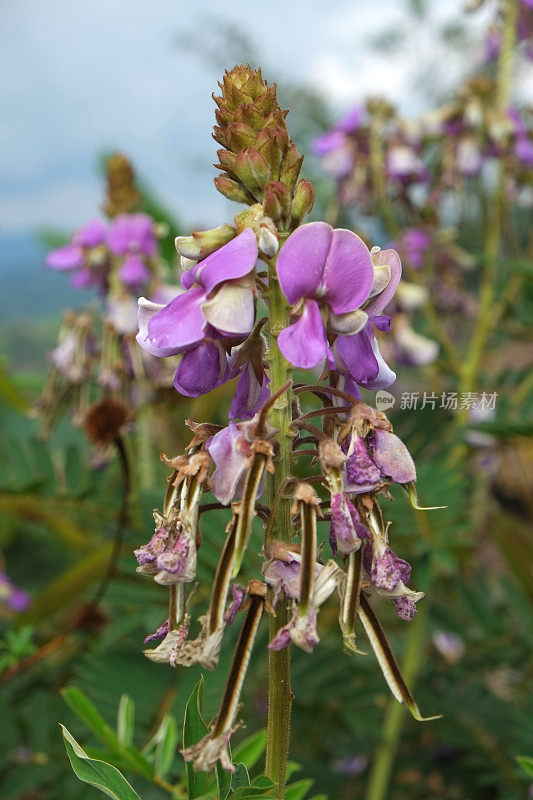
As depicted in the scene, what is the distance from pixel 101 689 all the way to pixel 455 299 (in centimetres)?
133

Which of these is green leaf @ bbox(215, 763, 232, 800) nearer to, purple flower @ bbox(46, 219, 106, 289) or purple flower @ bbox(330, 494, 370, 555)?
purple flower @ bbox(330, 494, 370, 555)

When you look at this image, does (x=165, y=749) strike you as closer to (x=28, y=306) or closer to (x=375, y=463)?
(x=375, y=463)

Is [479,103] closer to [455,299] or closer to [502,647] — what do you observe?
[455,299]

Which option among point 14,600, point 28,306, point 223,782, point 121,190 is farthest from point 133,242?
point 28,306

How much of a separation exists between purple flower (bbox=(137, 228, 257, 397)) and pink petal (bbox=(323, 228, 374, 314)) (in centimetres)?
5

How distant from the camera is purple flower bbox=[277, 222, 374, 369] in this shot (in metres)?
0.41

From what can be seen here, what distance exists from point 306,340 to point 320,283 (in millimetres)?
43

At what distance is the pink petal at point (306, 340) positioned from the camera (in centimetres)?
40

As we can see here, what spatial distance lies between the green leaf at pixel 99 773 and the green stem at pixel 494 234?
1.20m

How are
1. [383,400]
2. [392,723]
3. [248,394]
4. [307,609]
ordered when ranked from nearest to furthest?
[307,609] < [248,394] < [383,400] < [392,723]

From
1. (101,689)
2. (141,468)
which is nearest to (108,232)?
(141,468)

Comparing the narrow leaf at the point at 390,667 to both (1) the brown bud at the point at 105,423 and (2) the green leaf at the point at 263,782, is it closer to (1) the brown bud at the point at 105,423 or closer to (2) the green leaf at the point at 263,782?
(2) the green leaf at the point at 263,782

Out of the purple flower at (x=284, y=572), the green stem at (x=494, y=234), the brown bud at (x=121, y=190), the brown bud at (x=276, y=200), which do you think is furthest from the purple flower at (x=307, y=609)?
the green stem at (x=494, y=234)

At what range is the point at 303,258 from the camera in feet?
1.37
